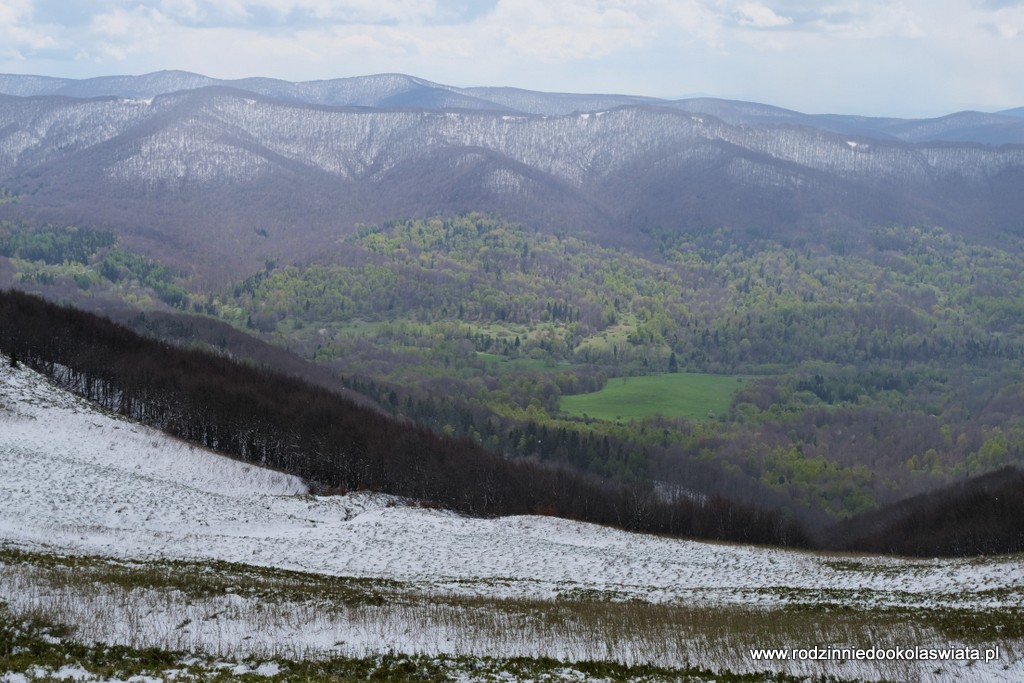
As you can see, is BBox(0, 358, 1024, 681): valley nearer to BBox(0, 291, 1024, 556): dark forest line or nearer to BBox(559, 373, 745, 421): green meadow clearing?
BBox(0, 291, 1024, 556): dark forest line

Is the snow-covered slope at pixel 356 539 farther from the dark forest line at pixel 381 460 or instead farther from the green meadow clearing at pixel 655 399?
the green meadow clearing at pixel 655 399

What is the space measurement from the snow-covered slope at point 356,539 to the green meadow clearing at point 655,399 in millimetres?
97785

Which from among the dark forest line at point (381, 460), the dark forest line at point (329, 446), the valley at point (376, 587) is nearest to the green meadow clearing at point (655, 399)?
the dark forest line at point (381, 460)

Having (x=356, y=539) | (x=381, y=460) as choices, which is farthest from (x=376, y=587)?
(x=381, y=460)

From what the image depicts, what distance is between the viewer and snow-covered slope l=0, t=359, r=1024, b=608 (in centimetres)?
3200

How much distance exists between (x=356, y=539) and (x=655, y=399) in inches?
4819

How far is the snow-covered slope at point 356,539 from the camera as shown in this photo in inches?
1260

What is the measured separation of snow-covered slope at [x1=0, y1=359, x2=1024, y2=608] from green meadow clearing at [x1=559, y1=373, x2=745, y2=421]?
3850 inches

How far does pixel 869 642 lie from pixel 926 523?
133 feet

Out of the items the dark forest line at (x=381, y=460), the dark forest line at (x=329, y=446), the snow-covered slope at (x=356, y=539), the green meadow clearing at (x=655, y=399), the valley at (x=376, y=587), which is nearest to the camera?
the valley at (x=376, y=587)

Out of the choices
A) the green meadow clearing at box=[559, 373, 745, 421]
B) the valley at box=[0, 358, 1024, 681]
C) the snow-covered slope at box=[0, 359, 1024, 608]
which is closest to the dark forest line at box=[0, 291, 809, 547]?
the valley at box=[0, 358, 1024, 681]

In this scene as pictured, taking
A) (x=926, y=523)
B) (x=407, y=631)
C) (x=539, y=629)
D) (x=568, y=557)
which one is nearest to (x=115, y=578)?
(x=407, y=631)

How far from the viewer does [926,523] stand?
59.6m

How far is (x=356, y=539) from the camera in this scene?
37.9 meters
